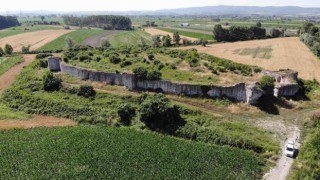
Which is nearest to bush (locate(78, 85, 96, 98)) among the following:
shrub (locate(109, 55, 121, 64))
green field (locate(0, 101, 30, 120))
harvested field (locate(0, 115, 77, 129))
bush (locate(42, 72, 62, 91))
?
bush (locate(42, 72, 62, 91))

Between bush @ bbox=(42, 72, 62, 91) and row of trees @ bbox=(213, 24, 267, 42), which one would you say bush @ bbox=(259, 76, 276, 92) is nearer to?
bush @ bbox=(42, 72, 62, 91)

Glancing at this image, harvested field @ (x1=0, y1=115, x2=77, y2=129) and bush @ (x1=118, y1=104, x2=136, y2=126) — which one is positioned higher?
bush @ (x1=118, y1=104, x2=136, y2=126)

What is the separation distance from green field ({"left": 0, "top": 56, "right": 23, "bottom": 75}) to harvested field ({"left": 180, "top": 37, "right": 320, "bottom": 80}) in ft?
158

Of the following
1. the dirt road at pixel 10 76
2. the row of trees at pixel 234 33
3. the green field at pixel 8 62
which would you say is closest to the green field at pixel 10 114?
the dirt road at pixel 10 76

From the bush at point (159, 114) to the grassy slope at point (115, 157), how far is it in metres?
2.60

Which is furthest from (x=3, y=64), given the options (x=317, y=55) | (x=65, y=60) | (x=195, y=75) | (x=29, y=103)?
(x=317, y=55)

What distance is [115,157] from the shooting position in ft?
104

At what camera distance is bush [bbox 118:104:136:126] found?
133 ft

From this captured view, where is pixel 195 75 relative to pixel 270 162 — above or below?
above

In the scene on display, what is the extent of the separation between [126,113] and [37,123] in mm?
12115

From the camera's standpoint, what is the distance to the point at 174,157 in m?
31.8

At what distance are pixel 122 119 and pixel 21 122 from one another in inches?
539

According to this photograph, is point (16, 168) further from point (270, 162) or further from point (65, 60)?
point (65, 60)

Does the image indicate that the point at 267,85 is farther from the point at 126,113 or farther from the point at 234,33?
the point at 234,33
